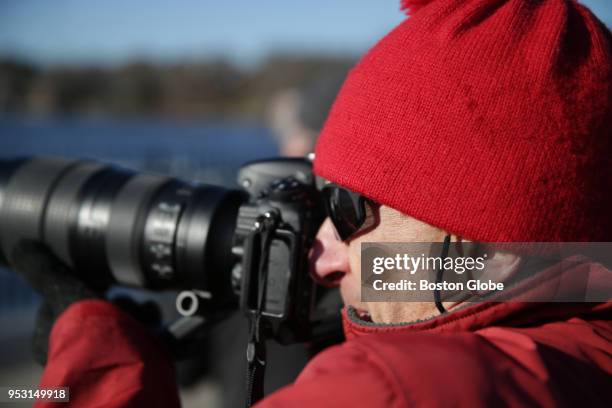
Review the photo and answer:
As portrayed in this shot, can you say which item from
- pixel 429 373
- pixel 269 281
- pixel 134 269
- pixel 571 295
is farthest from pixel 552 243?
pixel 134 269

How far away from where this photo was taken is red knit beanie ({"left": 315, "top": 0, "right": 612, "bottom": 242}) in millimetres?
916

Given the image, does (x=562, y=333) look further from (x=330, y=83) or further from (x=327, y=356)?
(x=330, y=83)

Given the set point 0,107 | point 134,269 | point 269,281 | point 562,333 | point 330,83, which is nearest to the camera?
point 562,333

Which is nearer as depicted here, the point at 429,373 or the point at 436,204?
the point at 429,373

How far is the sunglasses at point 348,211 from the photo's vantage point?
106cm

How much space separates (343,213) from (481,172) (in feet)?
0.88

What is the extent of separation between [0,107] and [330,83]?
3526mm

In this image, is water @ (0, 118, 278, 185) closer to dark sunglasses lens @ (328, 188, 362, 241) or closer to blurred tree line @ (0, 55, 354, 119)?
blurred tree line @ (0, 55, 354, 119)

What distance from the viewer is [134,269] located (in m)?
1.51

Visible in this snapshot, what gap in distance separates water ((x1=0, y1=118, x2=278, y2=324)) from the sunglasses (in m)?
2.10

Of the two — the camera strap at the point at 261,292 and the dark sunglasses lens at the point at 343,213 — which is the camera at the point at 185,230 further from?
the dark sunglasses lens at the point at 343,213

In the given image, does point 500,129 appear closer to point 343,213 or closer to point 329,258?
point 343,213

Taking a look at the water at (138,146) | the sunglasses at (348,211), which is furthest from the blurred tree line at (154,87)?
the sunglasses at (348,211)

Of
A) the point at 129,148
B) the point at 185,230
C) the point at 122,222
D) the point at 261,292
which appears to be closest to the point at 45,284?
the point at 122,222
